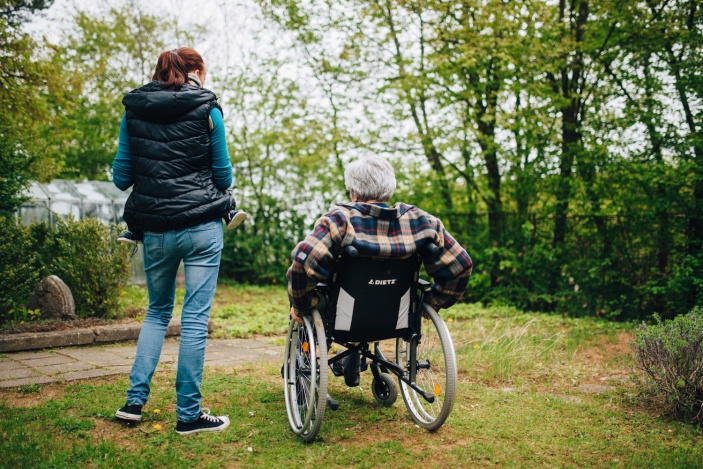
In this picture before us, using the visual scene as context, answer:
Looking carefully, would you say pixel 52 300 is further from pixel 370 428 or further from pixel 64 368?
pixel 370 428

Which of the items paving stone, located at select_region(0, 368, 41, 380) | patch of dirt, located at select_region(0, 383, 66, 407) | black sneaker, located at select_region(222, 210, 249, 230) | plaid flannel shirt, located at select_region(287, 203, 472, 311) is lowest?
paving stone, located at select_region(0, 368, 41, 380)

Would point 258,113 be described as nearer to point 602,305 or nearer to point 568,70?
point 568,70

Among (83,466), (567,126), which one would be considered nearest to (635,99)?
(567,126)

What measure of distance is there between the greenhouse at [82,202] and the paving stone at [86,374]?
5.60 m

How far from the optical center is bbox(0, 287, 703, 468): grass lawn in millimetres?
2564

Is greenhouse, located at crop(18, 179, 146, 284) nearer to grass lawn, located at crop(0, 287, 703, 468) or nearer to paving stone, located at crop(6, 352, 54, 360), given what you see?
paving stone, located at crop(6, 352, 54, 360)

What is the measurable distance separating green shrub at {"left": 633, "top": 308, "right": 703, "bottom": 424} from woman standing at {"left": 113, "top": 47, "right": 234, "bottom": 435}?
8.26 ft

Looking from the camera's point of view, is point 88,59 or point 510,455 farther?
point 88,59

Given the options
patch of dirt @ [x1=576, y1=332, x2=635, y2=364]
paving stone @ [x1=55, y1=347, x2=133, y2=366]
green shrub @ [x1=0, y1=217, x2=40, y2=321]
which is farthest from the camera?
green shrub @ [x1=0, y1=217, x2=40, y2=321]

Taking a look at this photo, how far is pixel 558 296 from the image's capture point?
8031 millimetres

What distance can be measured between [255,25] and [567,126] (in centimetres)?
654

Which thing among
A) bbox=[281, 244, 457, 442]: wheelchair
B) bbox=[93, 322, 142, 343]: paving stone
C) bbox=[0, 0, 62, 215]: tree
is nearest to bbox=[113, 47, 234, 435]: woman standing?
bbox=[281, 244, 457, 442]: wheelchair

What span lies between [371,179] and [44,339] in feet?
11.1

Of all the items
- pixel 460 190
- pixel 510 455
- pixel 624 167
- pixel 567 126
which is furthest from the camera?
pixel 460 190
